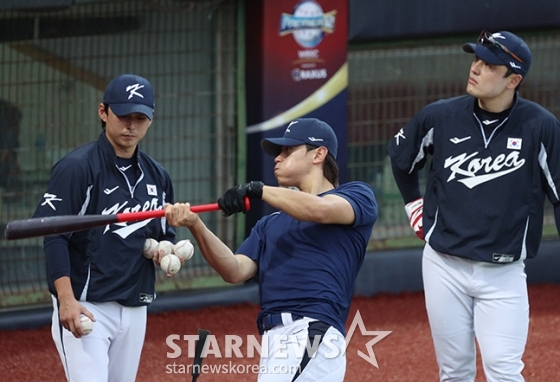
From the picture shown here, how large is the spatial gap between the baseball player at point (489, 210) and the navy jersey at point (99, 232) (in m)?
1.34

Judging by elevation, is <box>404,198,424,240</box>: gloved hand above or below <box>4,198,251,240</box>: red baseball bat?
below

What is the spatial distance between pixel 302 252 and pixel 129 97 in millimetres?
978

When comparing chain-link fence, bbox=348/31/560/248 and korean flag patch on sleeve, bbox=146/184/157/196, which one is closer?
korean flag patch on sleeve, bbox=146/184/157/196

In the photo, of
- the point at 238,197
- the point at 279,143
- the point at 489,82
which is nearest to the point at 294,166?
the point at 279,143

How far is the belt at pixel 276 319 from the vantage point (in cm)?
384

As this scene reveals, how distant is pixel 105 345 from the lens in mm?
4207

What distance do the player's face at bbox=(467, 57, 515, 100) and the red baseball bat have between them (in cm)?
131

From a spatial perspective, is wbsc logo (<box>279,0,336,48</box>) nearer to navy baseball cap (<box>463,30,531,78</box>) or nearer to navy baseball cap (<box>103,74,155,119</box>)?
navy baseball cap (<box>463,30,531,78</box>)

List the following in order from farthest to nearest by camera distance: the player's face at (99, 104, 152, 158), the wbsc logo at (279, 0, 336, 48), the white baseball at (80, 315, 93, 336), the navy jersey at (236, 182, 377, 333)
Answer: the wbsc logo at (279, 0, 336, 48) < the player's face at (99, 104, 152, 158) < the white baseball at (80, 315, 93, 336) < the navy jersey at (236, 182, 377, 333)

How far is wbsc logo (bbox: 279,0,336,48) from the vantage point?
25.0 feet

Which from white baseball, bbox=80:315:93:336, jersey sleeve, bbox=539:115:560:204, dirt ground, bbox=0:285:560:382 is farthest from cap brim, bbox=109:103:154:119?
dirt ground, bbox=0:285:560:382

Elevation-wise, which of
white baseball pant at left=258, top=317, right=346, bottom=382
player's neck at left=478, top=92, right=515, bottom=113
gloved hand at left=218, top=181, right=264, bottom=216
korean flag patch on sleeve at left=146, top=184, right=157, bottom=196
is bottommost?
white baseball pant at left=258, top=317, right=346, bottom=382

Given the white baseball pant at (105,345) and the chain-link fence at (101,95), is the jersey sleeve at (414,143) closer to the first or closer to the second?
the white baseball pant at (105,345)

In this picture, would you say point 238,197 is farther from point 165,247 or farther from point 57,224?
point 57,224
